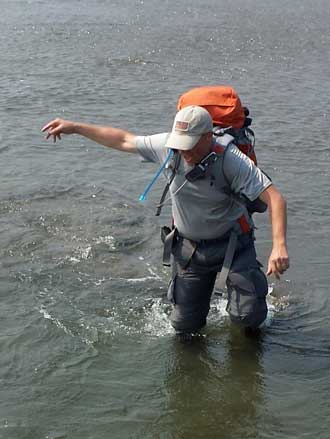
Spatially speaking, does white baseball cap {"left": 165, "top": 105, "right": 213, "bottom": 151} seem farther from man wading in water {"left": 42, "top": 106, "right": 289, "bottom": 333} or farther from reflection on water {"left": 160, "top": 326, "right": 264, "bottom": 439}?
reflection on water {"left": 160, "top": 326, "right": 264, "bottom": 439}

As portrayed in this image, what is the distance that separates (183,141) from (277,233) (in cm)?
100

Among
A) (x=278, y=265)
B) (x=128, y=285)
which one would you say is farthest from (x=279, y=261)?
(x=128, y=285)

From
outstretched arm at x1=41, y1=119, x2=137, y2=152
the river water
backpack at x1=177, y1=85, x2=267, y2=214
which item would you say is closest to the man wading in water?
outstretched arm at x1=41, y1=119, x2=137, y2=152

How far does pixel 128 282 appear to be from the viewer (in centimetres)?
815

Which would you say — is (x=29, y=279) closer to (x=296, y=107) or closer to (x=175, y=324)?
(x=175, y=324)

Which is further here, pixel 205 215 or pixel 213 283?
pixel 213 283

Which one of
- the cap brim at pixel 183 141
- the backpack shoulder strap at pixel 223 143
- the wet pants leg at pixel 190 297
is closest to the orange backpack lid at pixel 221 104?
the backpack shoulder strap at pixel 223 143

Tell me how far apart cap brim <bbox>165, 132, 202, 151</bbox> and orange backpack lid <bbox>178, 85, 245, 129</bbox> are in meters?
0.40

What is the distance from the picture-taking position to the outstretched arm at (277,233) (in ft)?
18.0

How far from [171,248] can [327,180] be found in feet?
18.3

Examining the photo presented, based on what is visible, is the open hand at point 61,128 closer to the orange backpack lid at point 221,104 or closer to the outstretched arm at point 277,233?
the orange backpack lid at point 221,104

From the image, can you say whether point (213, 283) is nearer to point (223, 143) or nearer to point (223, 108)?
point (223, 143)

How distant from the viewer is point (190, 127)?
550 centimetres

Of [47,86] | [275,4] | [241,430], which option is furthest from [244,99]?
[275,4]
